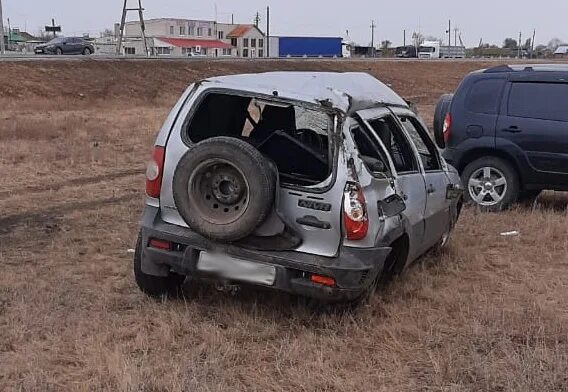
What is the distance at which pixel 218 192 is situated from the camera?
4668 millimetres

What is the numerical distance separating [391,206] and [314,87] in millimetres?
928

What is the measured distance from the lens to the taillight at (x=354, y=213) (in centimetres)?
455

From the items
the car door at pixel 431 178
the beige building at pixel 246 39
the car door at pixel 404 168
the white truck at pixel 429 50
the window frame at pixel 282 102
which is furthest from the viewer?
the beige building at pixel 246 39

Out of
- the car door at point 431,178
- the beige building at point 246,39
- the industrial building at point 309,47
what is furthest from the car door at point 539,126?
the beige building at point 246,39

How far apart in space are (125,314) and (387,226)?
184cm

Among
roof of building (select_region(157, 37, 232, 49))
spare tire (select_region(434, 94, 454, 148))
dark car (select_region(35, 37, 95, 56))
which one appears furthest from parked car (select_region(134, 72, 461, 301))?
roof of building (select_region(157, 37, 232, 49))

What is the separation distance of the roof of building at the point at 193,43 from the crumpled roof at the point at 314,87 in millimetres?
83781

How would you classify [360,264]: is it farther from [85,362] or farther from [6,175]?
[6,175]

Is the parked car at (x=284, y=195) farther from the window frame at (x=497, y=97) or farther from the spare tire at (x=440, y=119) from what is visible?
the spare tire at (x=440, y=119)

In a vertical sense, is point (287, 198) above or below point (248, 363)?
above

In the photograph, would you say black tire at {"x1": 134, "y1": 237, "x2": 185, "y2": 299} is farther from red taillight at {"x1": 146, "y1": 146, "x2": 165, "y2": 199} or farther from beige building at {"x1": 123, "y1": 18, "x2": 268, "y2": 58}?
beige building at {"x1": 123, "y1": 18, "x2": 268, "y2": 58}

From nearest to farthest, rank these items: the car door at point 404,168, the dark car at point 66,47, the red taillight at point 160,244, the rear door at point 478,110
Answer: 1. the red taillight at point 160,244
2. the car door at point 404,168
3. the rear door at point 478,110
4. the dark car at point 66,47

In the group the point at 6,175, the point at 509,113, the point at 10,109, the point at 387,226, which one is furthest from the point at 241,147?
the point at 10,109

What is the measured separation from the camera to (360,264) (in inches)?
181
